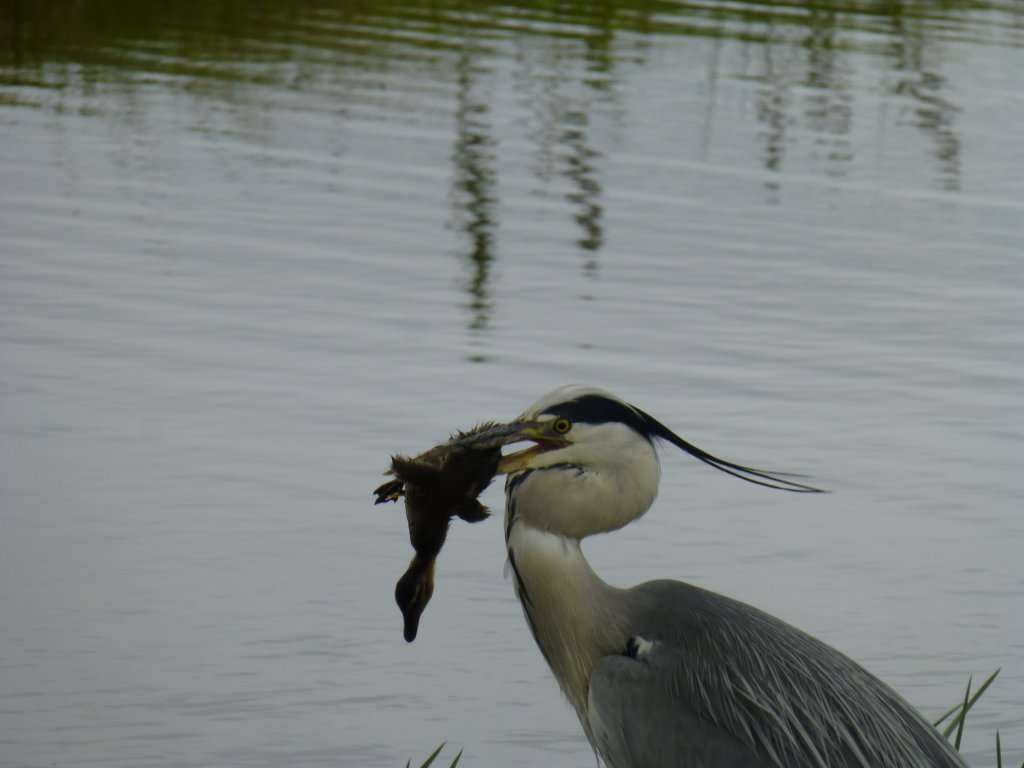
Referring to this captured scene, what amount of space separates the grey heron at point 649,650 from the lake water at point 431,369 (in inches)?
59.9

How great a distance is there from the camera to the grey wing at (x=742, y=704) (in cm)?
466

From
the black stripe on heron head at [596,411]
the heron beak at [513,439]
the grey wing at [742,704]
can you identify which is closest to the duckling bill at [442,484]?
the heron beak at [513,439]

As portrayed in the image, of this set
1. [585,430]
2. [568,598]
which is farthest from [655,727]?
[585,430]

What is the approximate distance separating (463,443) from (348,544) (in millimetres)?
3209

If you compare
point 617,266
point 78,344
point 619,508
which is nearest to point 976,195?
point 617,266

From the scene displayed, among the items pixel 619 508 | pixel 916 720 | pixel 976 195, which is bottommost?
pixel 976 195

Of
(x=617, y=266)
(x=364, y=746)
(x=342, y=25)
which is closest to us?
(x=364, y=746)

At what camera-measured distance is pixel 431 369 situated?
10266 mm

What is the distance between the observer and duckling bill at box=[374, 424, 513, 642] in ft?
16.0

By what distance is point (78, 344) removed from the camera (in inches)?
406

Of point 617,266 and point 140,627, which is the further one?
point 617,266

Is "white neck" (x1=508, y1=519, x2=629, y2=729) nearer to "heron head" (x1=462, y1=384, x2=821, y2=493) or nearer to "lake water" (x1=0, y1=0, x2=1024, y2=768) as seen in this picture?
"heron head" (x1=462, y1=384, x2=821, y2=493)

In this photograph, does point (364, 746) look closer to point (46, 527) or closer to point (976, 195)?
point (46, 527)

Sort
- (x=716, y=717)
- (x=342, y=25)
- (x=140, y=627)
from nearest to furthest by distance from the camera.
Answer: (x=716, y=717), (x=140, y=627), (x=342, y=25)
